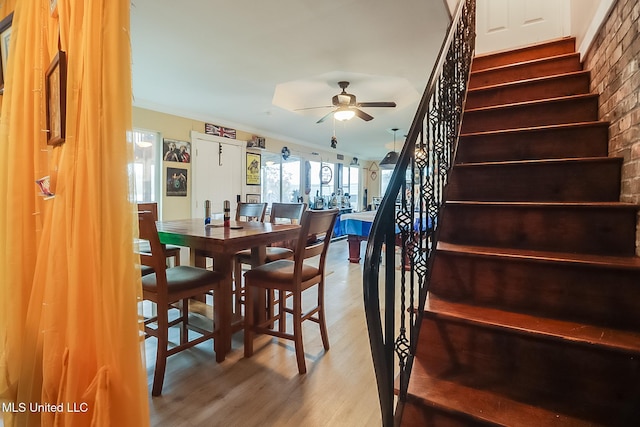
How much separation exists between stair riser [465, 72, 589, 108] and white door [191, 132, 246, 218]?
157 inches

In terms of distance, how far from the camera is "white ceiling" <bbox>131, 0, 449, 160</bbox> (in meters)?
2.16

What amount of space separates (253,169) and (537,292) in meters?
5.37

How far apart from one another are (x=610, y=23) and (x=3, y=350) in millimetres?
3262

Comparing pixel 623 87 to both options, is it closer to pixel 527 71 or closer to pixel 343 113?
pixel 527 71

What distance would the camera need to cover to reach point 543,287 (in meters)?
1.28

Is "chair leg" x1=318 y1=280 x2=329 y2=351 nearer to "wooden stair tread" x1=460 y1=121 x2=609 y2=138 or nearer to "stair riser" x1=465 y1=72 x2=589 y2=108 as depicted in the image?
"wooden stair tread" x1=460 y1=121 x2=609 y2=138

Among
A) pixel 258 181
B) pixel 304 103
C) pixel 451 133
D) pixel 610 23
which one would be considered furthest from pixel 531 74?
pixel 258 181

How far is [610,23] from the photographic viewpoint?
164 cm

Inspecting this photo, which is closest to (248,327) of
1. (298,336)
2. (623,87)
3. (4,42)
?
(298,336)

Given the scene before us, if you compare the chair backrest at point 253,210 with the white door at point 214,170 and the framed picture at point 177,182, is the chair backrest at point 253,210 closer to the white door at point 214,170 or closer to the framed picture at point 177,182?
the framed picture at point 177,182

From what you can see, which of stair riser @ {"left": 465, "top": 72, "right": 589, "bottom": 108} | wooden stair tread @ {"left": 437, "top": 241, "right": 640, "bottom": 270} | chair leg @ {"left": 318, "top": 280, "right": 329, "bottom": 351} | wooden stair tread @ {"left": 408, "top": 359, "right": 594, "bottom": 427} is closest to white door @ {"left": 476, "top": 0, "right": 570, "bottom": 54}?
stair riser @ {"left": 465, "top": 72, "right": 589, "bottom": 108}

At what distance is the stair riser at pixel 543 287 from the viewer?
1149 mm

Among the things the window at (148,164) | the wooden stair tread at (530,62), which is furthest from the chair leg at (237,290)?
the wooden stair tread at (530,62)

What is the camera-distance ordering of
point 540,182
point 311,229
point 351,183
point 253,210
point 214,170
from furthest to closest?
1. point 351,183
2. point 214,170
3. point 253,210
4. point 311,229
5. point 540,182
